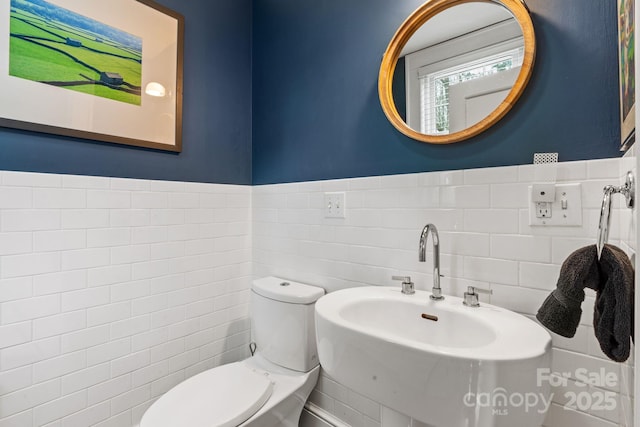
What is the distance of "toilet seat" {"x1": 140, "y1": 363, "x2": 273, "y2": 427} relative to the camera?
3.22 ft

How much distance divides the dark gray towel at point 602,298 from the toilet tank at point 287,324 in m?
0.89

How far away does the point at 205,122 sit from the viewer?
1621mm

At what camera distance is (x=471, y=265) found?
1.03m

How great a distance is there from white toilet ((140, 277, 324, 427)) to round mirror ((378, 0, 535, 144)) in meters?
0.87

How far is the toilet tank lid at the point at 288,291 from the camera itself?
4.31ft

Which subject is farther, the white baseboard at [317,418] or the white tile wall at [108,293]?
the white baseboard at [317,418]

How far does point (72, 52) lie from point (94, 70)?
85 mm

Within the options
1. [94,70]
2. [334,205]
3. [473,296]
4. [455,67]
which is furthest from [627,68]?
[94,70]

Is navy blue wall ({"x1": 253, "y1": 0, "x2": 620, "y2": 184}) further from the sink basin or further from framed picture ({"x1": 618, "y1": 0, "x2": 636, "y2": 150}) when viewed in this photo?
the sink basin

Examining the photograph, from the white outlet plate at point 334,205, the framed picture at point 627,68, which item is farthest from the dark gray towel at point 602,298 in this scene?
the white outlet plate at point 334,205

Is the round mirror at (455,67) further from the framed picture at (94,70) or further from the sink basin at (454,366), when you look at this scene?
the framed picture at (94,70)

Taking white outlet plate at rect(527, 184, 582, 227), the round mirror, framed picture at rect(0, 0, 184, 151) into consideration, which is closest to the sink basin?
white outlet plate at rect(527, 184, 582, 227)

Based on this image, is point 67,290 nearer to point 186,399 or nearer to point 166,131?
point 186,399

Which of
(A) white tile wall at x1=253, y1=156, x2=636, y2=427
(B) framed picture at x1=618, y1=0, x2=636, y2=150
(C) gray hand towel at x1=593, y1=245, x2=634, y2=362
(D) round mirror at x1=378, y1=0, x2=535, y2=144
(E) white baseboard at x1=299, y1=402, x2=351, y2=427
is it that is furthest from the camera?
(E) white baseboard at x1=299, y1=402, x2=351, y2=427
